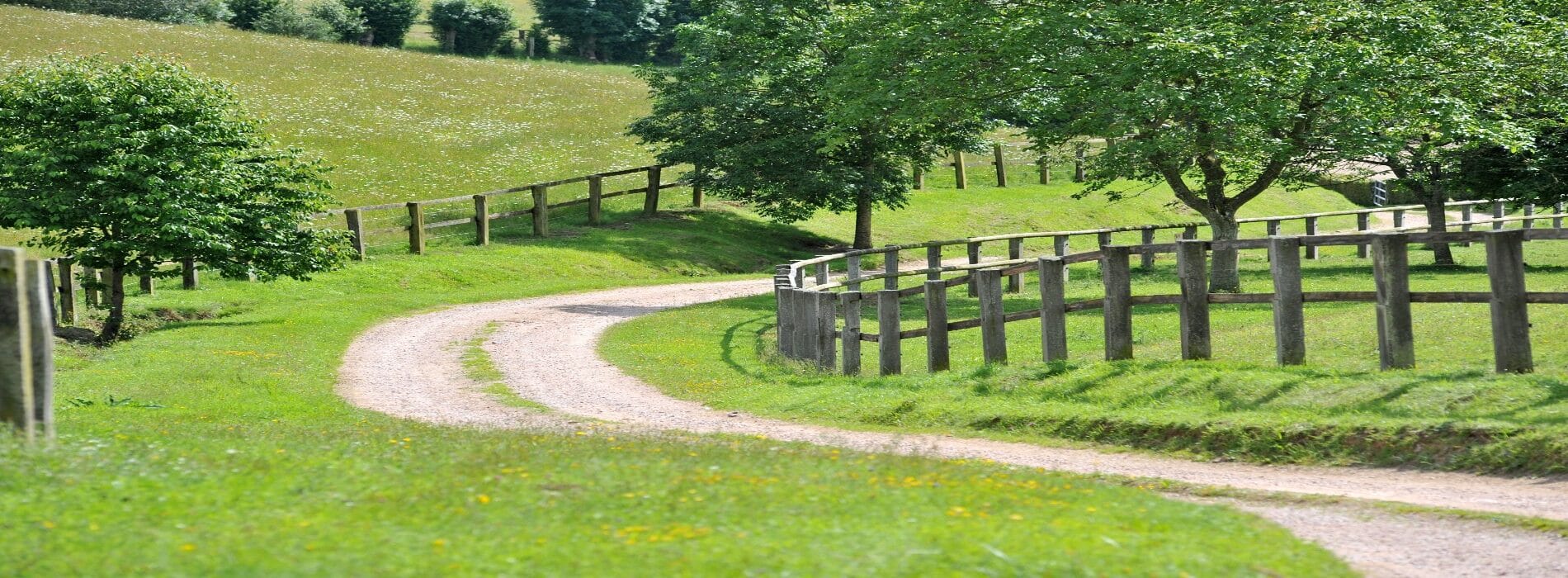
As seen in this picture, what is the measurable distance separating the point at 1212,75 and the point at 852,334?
1063 centimetres

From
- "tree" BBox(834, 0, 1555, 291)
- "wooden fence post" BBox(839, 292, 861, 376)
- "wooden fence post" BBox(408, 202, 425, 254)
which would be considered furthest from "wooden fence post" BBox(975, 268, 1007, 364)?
"wooden fence post" BBox(408, 202, 425, 254)

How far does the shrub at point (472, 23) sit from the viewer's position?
82938mm

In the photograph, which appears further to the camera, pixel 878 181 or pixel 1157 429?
pixel 878 181

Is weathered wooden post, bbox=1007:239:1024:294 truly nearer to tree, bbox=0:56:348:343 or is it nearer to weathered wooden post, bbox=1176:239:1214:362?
tree, bbox=0:56:348:343

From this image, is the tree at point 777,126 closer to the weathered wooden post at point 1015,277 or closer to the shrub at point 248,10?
the weathered wooden post at point 1015,277

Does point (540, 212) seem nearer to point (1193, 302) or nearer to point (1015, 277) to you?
point (1015, 277)

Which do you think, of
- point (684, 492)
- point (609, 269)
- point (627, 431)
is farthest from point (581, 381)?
point (609, 269)

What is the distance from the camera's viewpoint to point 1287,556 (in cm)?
744

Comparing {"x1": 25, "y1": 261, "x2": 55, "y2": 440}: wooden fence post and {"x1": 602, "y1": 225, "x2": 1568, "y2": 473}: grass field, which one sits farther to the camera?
{"x1": 602, "y1": 225, "x2": 1568, "y2": 473}: grass field

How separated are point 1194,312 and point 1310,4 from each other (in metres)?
12.9

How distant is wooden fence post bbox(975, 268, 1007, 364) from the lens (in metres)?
15.4

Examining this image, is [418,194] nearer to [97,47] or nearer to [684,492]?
[97,47]

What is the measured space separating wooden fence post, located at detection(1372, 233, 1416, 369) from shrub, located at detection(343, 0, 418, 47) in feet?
246

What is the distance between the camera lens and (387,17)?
3184 inches
